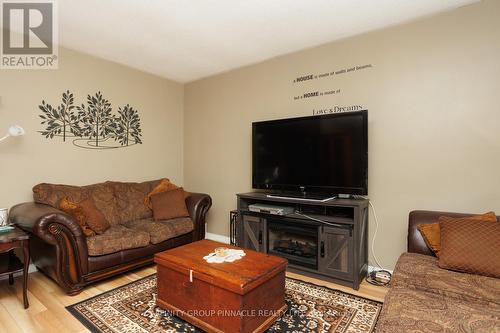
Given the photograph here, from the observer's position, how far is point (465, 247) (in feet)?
6.03

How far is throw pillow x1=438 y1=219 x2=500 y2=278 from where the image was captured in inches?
69.1

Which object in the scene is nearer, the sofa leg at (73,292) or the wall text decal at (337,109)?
the sofa leg at (73,292)

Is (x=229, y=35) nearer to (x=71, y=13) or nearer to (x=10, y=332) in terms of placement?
(x=71, y=13)

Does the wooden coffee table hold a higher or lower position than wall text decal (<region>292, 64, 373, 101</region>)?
lower

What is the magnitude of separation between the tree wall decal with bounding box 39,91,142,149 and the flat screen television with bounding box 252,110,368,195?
6.05 feet

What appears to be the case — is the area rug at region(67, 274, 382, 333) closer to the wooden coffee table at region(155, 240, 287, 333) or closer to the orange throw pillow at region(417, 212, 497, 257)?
the wooden coffee table at region(155, 240, 287, 333)

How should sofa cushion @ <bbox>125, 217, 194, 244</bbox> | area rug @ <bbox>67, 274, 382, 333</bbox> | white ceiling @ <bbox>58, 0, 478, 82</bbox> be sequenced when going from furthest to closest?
sofa cushion @ <bbox>125, 217, 194, 244</bbox> → white ceiling @ <bbox>58, 0, 478, 82</bbox> → area rug @ <bbox>67, 274, 382, 333</bbox>

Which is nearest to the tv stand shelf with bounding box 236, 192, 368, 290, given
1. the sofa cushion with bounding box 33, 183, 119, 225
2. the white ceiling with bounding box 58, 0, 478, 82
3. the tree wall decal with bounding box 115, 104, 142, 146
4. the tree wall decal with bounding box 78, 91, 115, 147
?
the sofa cushion with bounding box 33, 183, 119, 225

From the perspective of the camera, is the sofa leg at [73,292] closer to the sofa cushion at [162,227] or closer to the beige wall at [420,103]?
the sofa cushion at [162,227]

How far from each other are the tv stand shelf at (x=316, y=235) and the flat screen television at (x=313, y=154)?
0.21 meters

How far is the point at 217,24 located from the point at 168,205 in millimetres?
2155

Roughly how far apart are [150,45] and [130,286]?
103 inches

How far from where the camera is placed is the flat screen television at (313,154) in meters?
2.64

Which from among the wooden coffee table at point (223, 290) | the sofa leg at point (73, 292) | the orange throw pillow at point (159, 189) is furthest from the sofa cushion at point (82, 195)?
the wooden coffee table at point (223, 290)
